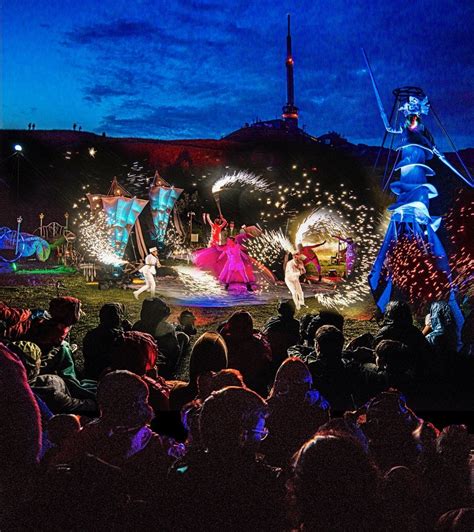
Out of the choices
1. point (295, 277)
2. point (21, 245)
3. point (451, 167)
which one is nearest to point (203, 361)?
point (295, 277)

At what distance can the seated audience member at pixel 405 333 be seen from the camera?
4734mm

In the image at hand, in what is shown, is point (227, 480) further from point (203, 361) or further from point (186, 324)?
point (186, 324)

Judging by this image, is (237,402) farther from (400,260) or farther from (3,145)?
(3,145)

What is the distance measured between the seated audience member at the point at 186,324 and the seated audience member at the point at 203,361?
32.1 inches

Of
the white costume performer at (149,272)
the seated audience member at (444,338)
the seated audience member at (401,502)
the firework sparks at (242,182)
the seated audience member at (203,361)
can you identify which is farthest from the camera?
the firework sparks at (242,182)

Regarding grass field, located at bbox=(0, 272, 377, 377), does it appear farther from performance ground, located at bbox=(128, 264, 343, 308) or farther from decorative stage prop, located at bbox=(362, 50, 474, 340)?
decorative stage prop, located at bbox=(362, 50, 474, 340)

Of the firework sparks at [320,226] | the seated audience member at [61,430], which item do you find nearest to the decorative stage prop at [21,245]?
the firework sparks at [320,226]

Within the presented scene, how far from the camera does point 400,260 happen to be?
5184 millimetres

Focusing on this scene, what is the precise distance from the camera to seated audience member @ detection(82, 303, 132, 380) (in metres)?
4.62

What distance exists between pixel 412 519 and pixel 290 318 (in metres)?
2.96

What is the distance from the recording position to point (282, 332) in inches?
191

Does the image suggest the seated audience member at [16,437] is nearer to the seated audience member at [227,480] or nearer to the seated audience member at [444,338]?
the seated audience member at [227,480]

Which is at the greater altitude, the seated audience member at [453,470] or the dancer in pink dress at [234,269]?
the dancer in pink dress at [234,269]

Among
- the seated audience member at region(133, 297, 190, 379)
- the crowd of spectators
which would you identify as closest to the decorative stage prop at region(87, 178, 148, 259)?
the seated audience member at region(133, 297, 190, 379)
